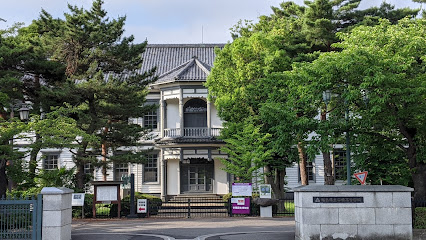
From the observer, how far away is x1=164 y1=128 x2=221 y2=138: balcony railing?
34.7 m

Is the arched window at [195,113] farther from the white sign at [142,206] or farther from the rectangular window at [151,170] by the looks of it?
the white sign at [142,206]

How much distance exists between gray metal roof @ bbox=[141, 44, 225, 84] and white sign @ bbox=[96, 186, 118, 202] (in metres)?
13.0

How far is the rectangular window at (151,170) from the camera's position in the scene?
122ft

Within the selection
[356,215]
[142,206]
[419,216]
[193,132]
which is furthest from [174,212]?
[356,215]

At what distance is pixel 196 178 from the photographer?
36469mm

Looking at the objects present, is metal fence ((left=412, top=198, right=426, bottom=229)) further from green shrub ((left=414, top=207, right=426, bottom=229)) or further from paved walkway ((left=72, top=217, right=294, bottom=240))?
paved walkway ((left=72, top=217, right=294, bottom=240))

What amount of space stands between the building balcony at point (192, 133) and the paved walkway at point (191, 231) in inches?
508

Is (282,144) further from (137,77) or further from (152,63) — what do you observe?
(152,63)

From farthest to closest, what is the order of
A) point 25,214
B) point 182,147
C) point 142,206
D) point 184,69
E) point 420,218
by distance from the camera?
point 184,69 < point 182,147 < point 142,206 < point 420,218 < point 25,214

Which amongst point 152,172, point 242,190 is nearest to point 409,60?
point 242,190

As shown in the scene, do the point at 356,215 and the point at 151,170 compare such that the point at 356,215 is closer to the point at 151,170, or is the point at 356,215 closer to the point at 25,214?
the point at 25,214

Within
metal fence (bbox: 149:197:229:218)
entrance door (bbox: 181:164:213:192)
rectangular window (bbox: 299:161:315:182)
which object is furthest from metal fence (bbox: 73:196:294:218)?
rectangular window (bbox: 299:161:315:182)

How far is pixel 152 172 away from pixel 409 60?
23.9 m

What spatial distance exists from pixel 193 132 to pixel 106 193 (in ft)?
39.4
